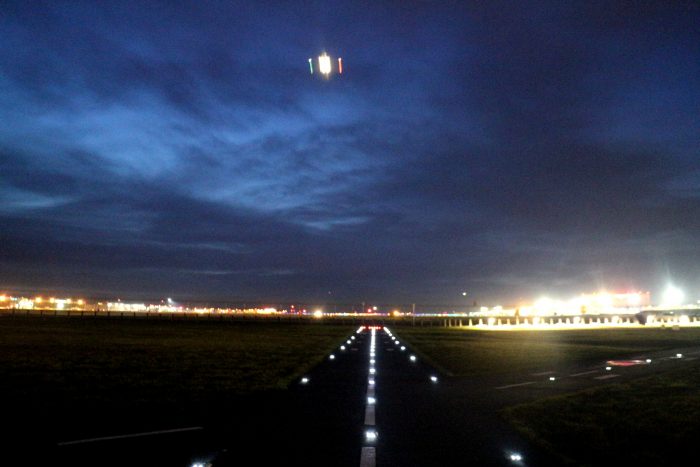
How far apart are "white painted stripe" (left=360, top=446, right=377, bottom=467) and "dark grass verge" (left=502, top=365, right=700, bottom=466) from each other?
267cm

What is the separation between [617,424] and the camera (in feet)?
36.2

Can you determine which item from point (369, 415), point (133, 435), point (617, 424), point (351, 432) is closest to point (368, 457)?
point (351, 432)

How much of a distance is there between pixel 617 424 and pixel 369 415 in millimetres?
4748

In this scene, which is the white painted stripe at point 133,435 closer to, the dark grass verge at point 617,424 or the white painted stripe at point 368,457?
the white painted stripe at point 368,457

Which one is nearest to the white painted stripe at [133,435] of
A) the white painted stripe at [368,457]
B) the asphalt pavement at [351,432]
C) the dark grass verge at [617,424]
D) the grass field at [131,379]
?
the asphalt pavement at [351,432]

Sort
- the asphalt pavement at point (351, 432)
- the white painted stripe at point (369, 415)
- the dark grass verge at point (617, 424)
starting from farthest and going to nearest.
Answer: the white painted stripe at point (369, 415) < the dark grass verge at point (617, 424) < the asphalt pavement at point (351, 432)

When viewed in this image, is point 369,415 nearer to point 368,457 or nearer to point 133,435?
point 368,457

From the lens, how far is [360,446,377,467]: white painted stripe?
8195 mm

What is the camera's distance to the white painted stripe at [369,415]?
1138cm

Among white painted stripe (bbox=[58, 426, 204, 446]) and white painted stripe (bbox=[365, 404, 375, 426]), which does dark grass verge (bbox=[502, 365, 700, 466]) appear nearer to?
white painted stripe (bbox=[365, 404, 375, 426])

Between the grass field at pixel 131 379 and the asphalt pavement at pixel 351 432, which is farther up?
the grass field at pixel 131 379

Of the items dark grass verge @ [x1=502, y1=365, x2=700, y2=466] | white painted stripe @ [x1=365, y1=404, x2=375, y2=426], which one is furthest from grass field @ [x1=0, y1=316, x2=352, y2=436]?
dark grass verge @ [x1=502, y1=365, x2=700, y2=466]

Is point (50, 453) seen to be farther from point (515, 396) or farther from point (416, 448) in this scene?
point (515, 396)

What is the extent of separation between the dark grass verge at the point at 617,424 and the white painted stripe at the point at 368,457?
2.67 metres
